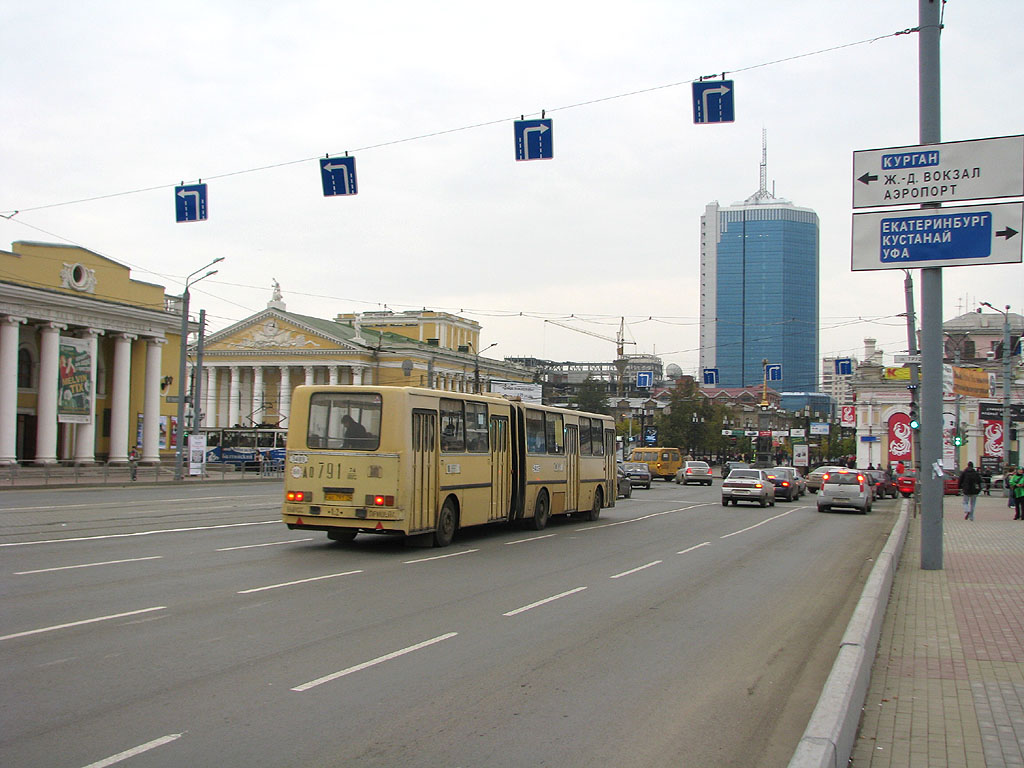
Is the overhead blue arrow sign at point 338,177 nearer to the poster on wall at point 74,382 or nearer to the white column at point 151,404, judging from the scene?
the poster on wall at point 74,382

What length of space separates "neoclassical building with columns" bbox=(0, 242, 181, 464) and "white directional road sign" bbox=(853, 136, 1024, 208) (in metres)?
43.5

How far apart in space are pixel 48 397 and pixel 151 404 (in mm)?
7510

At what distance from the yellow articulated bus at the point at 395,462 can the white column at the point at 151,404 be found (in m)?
41.7

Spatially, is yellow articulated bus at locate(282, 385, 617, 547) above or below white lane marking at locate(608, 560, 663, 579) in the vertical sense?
above

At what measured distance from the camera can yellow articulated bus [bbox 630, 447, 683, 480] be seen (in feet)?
209

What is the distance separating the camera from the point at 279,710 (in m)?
6.67

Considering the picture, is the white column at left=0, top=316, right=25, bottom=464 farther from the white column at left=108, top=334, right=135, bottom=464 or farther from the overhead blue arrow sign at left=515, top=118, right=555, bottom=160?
the overhead blue arrow sign at left=515, top=118, right=555, bottom=160

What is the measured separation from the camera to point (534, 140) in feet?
59.5

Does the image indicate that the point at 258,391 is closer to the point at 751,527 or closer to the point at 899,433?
the point at 899,433

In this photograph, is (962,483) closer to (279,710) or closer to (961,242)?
(961,242)

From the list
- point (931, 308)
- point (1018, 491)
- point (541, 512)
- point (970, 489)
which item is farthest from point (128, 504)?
point (1018, 491)

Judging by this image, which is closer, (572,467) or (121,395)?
(572,467)

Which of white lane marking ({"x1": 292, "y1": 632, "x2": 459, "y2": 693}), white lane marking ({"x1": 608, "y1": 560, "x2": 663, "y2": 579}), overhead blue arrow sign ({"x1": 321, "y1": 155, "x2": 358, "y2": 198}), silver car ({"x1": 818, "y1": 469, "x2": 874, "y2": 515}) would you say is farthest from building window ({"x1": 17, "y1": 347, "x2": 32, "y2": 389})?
white lane marking ({"x1": 292, "y1": 632, "x2": 459, "y2": 693})

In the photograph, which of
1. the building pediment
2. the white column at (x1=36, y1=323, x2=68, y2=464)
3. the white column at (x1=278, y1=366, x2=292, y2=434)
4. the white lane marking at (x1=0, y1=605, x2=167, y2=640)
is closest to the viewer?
the white lane marking at (x1=0, y1=605, x2=167, y2=640)
